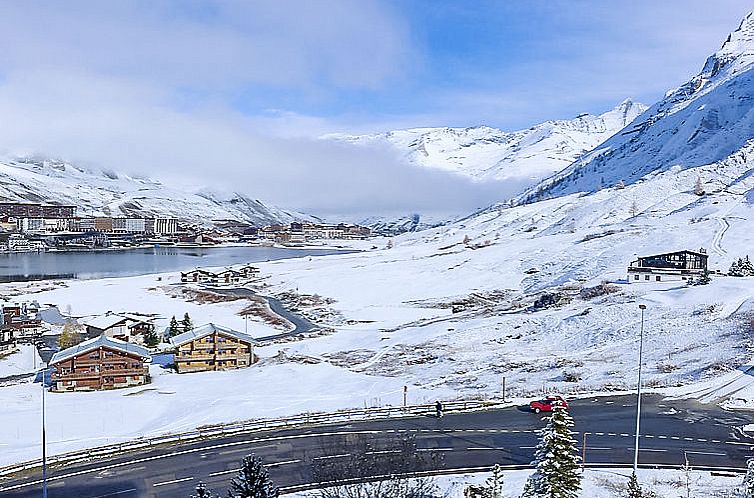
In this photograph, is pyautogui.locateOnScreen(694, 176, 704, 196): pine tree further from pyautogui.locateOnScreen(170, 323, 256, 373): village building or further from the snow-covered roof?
the snow-covered roof

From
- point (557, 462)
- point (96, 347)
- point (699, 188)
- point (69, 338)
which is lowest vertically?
point (69, 338)

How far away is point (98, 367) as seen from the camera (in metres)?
48.3

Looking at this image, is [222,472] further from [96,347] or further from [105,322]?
[105,322]

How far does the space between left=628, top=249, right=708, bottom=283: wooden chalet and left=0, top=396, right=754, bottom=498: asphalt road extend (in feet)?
159

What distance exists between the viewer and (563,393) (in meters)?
39.5

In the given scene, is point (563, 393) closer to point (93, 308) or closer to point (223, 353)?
point (223, 353)

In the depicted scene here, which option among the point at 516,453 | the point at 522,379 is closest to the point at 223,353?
the point at 522,379

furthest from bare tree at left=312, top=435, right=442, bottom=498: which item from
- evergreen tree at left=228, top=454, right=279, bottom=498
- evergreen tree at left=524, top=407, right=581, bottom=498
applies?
evergreen tree at left=524, top=407, right=581, bottom=498

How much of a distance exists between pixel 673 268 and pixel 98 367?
2639 inches

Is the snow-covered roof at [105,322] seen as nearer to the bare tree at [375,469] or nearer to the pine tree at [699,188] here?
the bare tree at [375,469]

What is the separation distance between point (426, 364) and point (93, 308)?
5825 centimetres

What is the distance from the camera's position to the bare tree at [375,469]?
24828 millimetres

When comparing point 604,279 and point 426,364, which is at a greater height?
point 604,279

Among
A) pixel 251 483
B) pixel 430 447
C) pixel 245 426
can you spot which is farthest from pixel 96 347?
pixel 251 483
